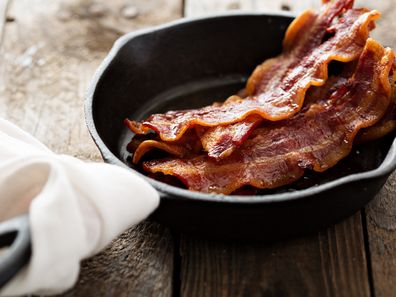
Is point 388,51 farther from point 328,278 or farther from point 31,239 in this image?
point 31,239

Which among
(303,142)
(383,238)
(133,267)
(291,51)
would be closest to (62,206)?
(133,267)

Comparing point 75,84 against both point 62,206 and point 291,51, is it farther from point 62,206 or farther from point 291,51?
point 62,206

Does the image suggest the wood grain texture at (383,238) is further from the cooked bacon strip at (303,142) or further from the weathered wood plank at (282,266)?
the cooked bacon strip at (303,142)

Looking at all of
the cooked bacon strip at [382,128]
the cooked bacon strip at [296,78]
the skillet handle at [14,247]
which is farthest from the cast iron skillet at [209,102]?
the skillet handle at [14,247]

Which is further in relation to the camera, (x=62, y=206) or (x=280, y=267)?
(x=280, y=267)

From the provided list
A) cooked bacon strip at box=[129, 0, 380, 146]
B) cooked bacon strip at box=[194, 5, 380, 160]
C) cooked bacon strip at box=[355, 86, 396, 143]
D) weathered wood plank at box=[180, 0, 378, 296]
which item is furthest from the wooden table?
cooked bacon strip at box=[194, 5, 380, 160]

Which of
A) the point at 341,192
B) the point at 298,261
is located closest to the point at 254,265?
the point at 298,261

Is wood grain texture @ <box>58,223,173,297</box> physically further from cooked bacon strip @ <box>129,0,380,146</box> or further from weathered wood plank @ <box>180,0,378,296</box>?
cooked bacon strip @ <box>129,0,380,146</box>
